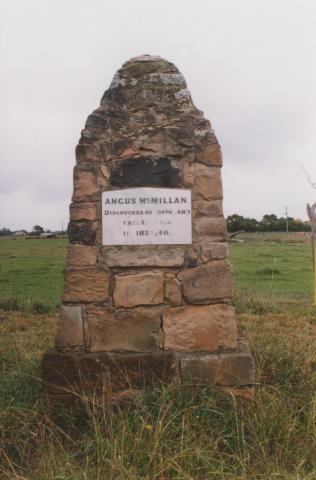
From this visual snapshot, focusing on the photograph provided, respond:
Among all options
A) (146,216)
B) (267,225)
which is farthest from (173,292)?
(267,225)

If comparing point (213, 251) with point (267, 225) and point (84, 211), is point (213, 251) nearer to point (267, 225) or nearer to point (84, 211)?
point (84, 211)

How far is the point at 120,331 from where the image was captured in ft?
12.9

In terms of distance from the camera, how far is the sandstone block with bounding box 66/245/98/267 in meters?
3.96

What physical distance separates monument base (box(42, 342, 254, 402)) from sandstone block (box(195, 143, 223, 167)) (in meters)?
1.46

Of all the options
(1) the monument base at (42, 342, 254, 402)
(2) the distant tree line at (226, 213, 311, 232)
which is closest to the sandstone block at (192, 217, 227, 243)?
(1) the monument base at (42, 342, 254, 402)

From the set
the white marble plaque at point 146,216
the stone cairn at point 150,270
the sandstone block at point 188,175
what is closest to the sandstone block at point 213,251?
the stone cairn at point 150,270

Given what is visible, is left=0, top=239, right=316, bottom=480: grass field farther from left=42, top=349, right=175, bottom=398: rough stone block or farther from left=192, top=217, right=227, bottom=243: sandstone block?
left=192, top=217, right=227, bottom=243: sandstone block

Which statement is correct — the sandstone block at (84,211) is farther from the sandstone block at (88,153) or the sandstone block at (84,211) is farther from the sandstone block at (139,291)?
the sandstone block at (139,291)

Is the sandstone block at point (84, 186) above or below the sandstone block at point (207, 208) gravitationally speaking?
above

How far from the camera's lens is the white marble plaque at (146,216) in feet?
13.1

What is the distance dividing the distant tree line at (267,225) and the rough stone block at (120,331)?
35.4 metres

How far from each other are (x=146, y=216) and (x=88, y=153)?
2.14 ft

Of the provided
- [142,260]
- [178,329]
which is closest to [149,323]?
[178,329]

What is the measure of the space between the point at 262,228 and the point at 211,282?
40102 millimetres
